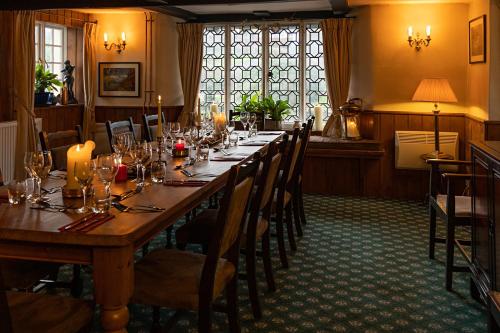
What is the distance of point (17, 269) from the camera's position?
2.58 m

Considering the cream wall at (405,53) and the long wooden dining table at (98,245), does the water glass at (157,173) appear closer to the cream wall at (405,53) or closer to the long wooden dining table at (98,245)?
the long wooden dining table at (98,245)

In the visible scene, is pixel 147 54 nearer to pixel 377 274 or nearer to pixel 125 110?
pixel 125 110

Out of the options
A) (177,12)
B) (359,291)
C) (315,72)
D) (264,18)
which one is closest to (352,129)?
(315,72)

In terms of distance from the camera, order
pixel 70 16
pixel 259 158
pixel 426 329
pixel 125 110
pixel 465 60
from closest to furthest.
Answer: pixel 259 158
pixel 426 329
pixel 465 60
pixel 70 16
pixel 125 110

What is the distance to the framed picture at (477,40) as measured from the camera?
224 inches

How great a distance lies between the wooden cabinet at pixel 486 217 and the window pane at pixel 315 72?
481 cm

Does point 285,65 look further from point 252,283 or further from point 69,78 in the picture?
point 252,283

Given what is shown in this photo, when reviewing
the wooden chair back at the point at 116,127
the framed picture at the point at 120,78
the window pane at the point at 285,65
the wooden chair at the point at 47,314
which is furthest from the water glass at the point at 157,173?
the framed picture at the point at 120,78

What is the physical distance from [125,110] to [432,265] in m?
5.50

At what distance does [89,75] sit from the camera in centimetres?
794

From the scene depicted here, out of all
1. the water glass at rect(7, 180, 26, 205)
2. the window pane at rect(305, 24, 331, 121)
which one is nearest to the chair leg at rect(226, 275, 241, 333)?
the water glass at rect(7, 180, 26, 205)

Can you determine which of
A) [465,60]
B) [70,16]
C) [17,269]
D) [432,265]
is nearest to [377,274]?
[432,265]

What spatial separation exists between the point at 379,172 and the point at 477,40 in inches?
78.1

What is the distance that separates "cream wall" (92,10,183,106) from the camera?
7930 millimetres
